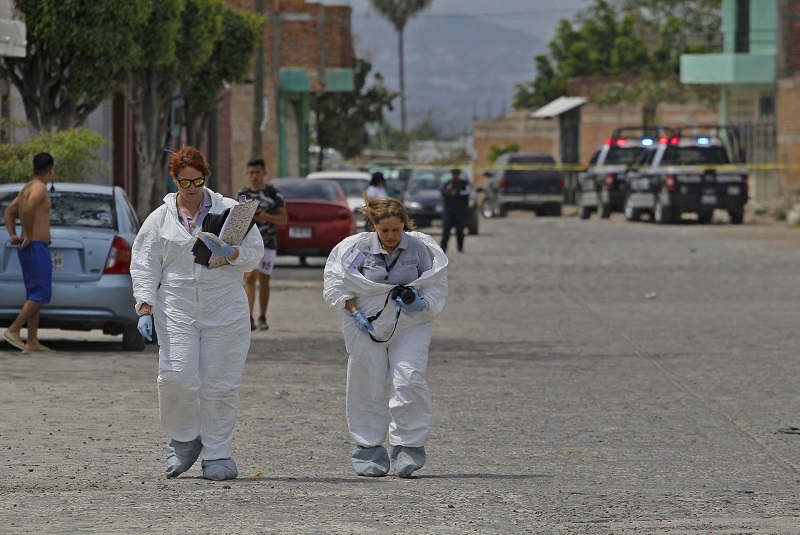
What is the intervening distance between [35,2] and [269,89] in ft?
99.1

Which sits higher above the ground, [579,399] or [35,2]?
[35,2]

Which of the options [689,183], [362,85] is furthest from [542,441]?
[362,85]

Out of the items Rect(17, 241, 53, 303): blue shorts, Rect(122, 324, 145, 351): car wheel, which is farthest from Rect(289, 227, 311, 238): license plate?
Rect(17, 241, 53, 303): blue shorts

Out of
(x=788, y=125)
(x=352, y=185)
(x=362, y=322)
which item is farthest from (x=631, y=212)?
(x=362, y=322)

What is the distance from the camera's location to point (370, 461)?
8.69 m

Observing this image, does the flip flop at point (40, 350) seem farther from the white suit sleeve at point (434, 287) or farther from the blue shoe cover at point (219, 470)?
the white suit sleeve at point (434, 287)

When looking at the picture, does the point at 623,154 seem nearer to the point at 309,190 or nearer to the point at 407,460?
the point at 309,190

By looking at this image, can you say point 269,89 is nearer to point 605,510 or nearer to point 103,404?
point 103,404

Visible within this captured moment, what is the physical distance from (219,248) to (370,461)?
1378 millimetres

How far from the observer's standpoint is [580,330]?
1775 cm

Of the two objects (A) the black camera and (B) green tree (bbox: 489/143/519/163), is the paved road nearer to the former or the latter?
(A) the black camera

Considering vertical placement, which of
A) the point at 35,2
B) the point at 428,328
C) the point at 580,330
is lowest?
the point at 580,330

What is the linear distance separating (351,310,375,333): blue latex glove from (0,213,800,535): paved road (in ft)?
2.55

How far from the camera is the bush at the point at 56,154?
1855 cm
